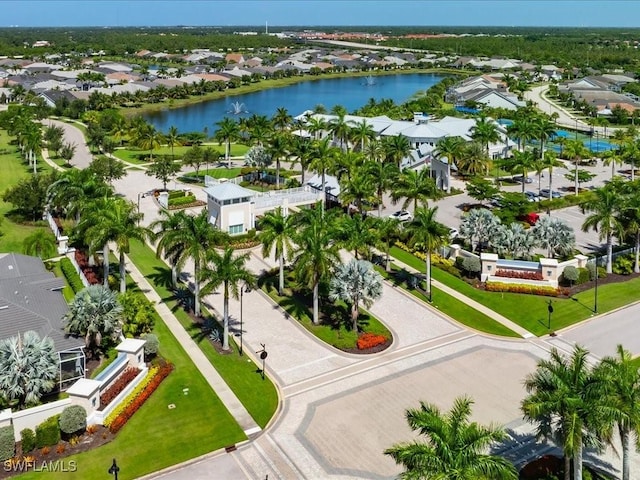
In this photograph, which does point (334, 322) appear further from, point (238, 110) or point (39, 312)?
A: point (238, 110)

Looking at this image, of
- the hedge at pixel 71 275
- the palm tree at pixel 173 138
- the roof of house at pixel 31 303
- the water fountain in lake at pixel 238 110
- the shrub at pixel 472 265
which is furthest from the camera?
the water fountain in lake at pixel 238 110

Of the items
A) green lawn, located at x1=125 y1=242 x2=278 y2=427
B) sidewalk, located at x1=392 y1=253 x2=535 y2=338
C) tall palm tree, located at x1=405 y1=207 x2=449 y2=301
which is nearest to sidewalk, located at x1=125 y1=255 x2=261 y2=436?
green lawn, located at x1=125 y1=242 x2=278 y2=427

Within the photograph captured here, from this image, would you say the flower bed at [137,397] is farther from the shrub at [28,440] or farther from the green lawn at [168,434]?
the shrub at [28,440]

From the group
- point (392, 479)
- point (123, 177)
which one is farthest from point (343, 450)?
point (123, 177)

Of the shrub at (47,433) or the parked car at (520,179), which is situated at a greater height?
the parked car at (520,179)

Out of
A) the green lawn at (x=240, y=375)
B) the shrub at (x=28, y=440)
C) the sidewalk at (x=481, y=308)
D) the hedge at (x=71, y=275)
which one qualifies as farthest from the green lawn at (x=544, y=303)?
the shrub at (x=28, y=440)

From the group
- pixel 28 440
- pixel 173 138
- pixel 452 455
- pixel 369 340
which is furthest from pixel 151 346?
pixel 173 138

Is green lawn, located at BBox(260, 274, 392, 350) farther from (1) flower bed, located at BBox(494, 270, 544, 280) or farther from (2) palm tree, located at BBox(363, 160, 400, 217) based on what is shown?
(2) palm tree, located at BBox(363, 160, 400, 217)
